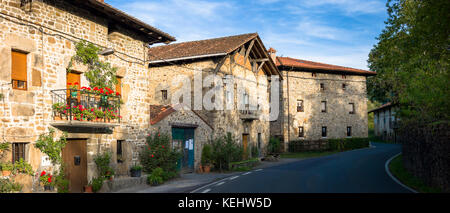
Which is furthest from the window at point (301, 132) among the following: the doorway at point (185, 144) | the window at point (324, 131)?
the doorway at point (185, 144)

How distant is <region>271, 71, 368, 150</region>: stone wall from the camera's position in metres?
34.6

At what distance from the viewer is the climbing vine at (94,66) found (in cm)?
1184

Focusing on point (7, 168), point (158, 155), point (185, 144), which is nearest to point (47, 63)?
point (7, 168)

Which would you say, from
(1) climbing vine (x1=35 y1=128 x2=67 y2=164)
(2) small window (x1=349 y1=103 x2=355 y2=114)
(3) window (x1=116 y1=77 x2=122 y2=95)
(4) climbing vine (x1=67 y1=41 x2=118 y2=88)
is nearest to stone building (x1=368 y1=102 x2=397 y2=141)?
(2) small window (x1=349 y1=103 x2=355 y2=114)

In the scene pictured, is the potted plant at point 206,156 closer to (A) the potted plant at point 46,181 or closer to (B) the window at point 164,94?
(B) the window at point 164,94

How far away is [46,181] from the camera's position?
33.5 ft

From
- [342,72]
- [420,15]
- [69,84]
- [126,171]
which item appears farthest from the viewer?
[342,72]

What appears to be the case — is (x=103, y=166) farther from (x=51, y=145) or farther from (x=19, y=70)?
(x=19, y=70)

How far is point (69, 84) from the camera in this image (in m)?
11.7

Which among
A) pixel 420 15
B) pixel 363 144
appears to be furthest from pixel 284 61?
pixel 420 15

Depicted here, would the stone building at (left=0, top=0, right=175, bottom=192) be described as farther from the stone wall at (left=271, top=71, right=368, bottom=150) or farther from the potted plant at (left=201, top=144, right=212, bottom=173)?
the stone wall at (left=271, top=71, right=368, bottom=150)

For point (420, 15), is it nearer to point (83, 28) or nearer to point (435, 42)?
point (435, 42)
